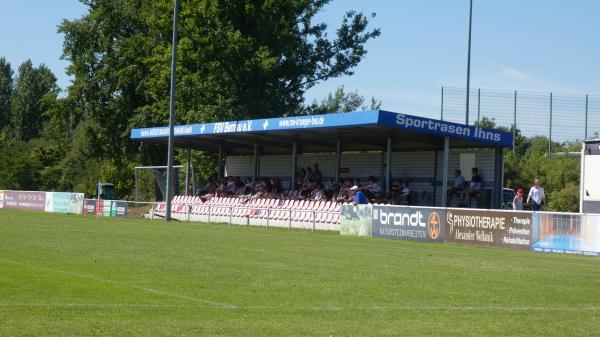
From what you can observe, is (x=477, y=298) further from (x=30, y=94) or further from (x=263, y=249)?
(x=30, y=94)

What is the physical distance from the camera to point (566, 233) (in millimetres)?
23250

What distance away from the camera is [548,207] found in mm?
51531

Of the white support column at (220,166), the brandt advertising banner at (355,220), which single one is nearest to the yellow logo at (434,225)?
the brandt advertising banner at (355,220)

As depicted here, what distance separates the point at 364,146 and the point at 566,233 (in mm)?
19613

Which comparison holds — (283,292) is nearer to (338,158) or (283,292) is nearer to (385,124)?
(385,124)

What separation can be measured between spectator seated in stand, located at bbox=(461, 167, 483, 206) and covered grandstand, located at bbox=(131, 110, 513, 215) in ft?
2.88

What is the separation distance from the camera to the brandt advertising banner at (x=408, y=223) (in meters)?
27.1

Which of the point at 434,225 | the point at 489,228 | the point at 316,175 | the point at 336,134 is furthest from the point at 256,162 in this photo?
the point at 489,228

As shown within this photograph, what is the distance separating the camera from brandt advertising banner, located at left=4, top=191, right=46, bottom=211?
55.6 metres

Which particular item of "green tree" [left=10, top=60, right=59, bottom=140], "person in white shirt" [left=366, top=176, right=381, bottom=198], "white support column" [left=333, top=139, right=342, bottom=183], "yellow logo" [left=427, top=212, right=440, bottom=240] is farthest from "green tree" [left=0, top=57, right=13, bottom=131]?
"yellow logo" [left=427, top=212, right=440, bottom=240]

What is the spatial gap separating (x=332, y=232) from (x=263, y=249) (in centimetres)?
1173

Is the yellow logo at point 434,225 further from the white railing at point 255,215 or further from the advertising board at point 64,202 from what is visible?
the advertising board at point 64,202

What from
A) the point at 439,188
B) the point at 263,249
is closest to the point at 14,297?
the point at 263,249

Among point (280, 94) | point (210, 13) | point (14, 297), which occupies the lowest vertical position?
point (14, 297)
